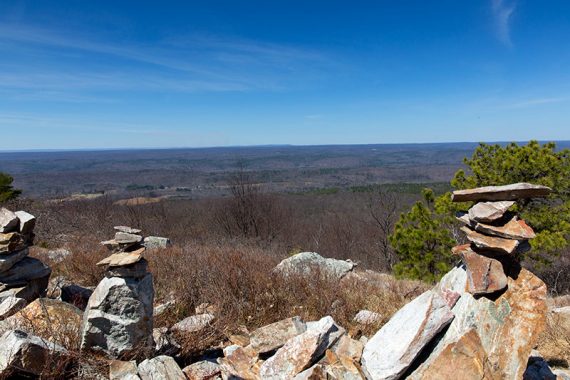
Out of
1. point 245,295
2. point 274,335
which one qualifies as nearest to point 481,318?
point 274,335

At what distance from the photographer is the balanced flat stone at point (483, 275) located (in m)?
4.02

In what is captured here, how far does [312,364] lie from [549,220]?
404 inches

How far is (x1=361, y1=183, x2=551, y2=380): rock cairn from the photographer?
12.5 feet

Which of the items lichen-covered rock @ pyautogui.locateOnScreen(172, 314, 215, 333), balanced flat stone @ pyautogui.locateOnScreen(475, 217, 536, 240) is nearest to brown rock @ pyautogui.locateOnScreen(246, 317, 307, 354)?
lichen-covered rock @ pyautogui.locateOnScreen(172, 314, 215, 333)

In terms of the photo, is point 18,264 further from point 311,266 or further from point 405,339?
point 311,266

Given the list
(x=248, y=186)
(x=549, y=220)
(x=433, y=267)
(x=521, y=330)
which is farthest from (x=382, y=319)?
(x=248, y=186)

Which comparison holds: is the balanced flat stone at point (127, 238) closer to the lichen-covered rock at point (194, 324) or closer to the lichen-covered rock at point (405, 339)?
the lichen-covered rock at point (194, 324)

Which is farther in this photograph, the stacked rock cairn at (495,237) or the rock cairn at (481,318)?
the stacked rock cairn at (495,237)

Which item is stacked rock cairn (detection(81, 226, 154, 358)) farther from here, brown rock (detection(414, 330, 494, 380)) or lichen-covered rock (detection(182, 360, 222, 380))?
brown rock (detection(414, 330, 494, 380))

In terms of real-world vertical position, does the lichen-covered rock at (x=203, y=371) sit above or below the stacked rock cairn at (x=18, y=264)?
below

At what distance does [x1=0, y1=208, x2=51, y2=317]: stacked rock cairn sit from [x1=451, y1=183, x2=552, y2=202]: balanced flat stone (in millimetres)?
6392

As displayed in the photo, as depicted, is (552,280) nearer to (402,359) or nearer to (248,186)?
(402,359)

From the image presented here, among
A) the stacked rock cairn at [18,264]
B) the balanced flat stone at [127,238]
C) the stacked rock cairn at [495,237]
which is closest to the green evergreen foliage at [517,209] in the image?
the stacked rock cairn at [495,237]

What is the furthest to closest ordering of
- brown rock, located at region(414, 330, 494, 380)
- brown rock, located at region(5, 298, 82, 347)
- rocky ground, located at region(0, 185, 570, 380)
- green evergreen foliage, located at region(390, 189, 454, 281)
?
green evergreen foliage, located at region(390, 189, 454, 281) → brown rock, located at region(5, 298, 82, 347) → rocky ground, located at region(0, 185, 570, 380) → brown rock, located at region(414, 330, 494, 380)
